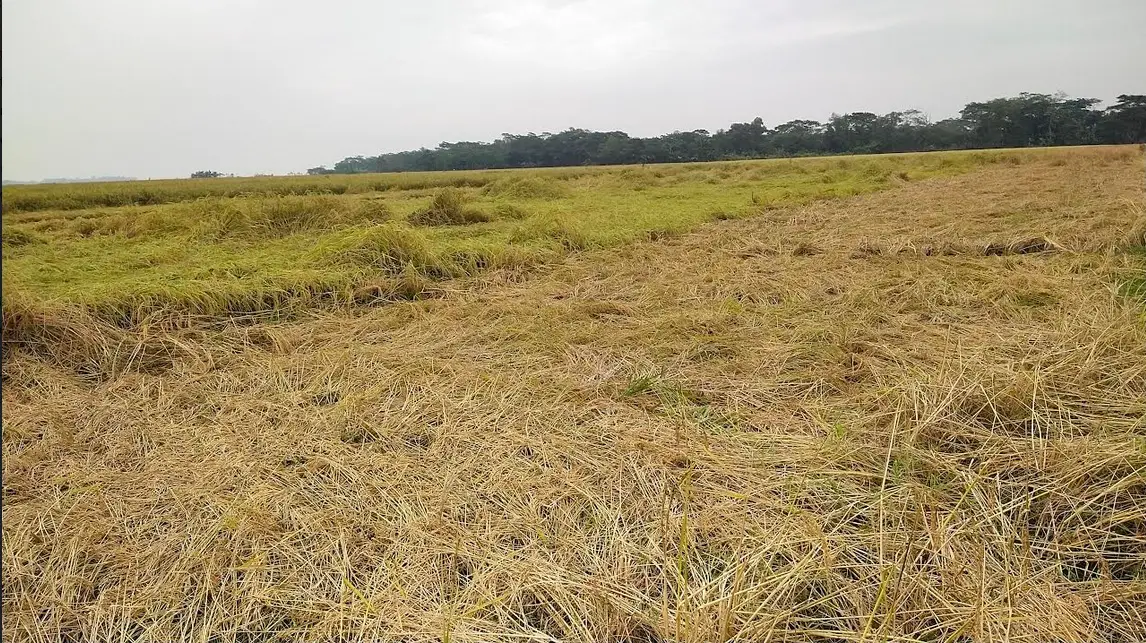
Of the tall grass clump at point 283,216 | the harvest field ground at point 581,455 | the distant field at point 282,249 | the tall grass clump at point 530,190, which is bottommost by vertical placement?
the harvest field ground at point 581,455

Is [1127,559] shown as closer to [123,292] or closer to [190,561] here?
[190,561]

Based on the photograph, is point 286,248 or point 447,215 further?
point 447,215

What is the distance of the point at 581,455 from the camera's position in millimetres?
2273

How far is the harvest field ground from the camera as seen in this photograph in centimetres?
154

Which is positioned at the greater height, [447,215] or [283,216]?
[283,216]

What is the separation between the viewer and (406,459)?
7.50 ft

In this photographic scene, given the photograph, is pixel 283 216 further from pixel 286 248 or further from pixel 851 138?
pixel 851 138

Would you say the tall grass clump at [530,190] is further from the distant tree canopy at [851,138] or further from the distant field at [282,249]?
the distant tree canopy at [851,138]

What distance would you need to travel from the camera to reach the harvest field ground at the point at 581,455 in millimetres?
1543

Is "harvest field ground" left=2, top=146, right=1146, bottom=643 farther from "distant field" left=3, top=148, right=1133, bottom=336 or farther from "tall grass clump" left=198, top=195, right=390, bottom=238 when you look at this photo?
"tall grass clump" left=198, top=195, right=390, bottom=238

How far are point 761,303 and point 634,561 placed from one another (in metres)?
3.04

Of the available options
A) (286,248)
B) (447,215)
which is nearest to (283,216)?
(286,248)

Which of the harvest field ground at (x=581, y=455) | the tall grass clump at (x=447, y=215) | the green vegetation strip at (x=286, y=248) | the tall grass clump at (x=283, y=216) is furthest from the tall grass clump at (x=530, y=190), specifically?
the harvest field ground at (x=581, y=455)

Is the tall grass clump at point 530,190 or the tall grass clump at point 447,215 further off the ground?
the tall grass clump at point 530,190
